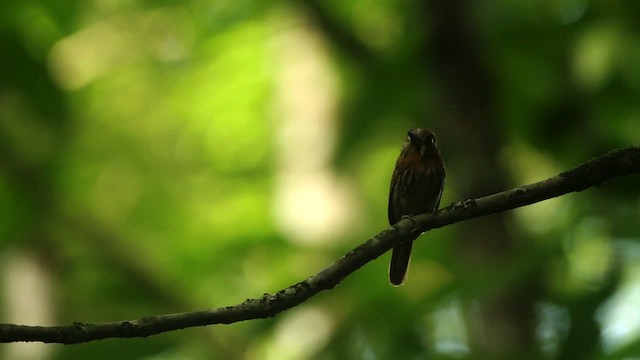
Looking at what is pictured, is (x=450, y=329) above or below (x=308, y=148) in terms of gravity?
below

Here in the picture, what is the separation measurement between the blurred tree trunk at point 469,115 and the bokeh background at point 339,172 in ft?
0.04

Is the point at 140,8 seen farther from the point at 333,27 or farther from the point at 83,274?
the point at 83,274

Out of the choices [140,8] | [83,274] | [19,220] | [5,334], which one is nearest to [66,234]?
[83,274]

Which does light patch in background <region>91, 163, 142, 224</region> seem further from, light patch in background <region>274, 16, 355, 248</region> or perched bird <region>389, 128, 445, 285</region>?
perched bird <region>389, 128, 445, 285</region>

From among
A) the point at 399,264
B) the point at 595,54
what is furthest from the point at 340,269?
the point at 595,54

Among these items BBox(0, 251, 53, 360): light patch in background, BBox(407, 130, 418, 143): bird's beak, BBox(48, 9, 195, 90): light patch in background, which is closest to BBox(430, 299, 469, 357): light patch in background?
BBox(407, 130, 418, 143): bird's beak

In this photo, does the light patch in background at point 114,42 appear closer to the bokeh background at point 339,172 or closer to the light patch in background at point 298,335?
the bokeh background at point 339,172

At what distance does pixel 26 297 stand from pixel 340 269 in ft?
12.9

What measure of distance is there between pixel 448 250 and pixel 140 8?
3055 millimetres

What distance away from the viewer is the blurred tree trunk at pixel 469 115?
16.8ft

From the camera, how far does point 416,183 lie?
4.43 metres

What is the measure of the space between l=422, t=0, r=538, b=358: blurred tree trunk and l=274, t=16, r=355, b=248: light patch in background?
0.87 m

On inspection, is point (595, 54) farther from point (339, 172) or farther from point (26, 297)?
point (26, 297)

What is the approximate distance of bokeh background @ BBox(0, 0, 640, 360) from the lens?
143 inches
